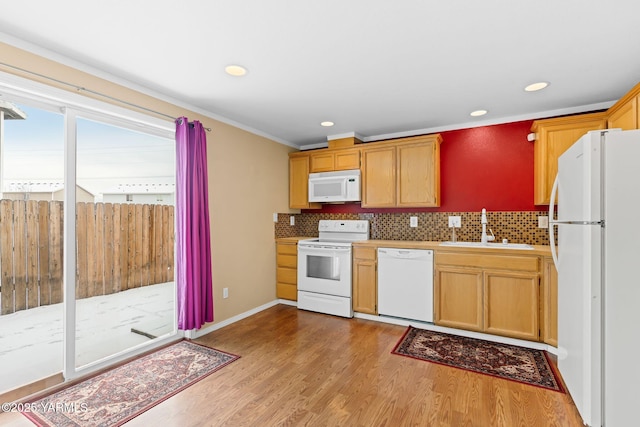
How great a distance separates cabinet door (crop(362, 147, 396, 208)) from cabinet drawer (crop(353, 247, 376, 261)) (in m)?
0.62

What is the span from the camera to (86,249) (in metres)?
2.46

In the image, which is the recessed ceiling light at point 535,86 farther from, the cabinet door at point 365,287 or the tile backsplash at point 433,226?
the cabinet door at point 365,287

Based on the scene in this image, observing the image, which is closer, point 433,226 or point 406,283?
point 406,283

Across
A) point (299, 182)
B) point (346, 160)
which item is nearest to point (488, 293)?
point (346, 160)

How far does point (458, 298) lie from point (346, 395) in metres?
1.71

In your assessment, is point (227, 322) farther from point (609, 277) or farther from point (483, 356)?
point (609, 277)

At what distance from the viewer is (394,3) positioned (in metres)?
1.60

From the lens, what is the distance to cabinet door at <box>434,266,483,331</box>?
3.12 metres

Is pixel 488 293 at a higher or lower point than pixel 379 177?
lower

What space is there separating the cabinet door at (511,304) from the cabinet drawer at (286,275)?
93.2 inches

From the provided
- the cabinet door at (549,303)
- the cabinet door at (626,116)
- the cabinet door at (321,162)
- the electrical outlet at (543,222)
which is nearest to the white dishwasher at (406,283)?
the cabinet door at (549,303)

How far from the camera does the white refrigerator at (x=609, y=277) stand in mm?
1622

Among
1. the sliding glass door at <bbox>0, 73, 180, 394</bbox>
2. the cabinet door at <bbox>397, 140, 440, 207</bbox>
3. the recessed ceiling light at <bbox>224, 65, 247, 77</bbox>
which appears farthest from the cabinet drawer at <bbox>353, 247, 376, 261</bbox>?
the recessed ceiling light at <bbox>224, 65, 247, 77</bbox>

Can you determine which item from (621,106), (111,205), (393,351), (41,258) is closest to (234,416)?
(393,351)
